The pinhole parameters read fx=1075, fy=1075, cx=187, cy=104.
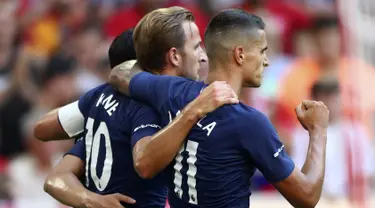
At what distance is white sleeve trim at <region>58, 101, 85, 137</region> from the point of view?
553 cm

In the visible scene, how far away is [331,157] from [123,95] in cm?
399

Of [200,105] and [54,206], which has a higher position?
[200,105]

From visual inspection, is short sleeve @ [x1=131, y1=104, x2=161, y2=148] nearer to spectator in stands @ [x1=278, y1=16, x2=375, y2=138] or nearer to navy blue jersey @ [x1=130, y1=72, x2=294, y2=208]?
navy blue jersey @ [x1=130, y1=72, x2=294, y2=208]

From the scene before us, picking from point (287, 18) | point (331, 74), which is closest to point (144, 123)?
point (331, 74)

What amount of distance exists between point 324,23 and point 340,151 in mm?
1579

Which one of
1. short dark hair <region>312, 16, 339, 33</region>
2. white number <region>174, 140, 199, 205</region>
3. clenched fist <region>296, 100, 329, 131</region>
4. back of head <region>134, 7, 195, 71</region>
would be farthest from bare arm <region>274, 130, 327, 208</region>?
short dark hair <region>312, 16, 339, 33</region>

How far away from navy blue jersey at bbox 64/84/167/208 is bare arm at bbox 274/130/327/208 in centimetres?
72

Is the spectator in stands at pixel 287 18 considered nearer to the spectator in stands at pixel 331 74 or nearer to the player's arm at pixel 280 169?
the spectator in stands at pixel 331 74

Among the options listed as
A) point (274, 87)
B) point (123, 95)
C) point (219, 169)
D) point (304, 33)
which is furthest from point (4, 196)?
point (219, 169)

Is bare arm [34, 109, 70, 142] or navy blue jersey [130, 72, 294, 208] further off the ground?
navy blue jersey [130, 72, 294, 208]

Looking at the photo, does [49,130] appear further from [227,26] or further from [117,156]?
[227,26]

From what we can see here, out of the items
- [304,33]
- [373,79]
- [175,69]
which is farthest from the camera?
[304,33]

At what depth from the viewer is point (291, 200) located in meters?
4.67

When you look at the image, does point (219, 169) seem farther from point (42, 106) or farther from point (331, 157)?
point (42, 106)
